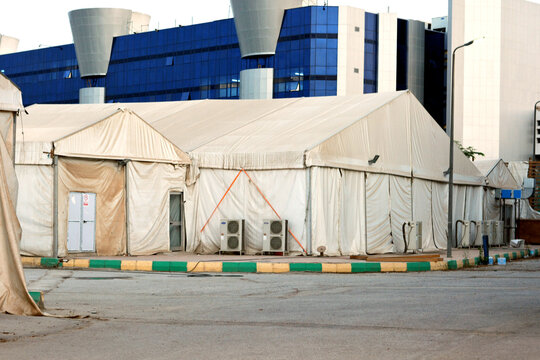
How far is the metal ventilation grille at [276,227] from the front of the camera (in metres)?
23.7

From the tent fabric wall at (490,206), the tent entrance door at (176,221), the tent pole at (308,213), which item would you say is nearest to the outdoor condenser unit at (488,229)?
the tent fabric wall at (490,206)

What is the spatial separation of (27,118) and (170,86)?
69079mm

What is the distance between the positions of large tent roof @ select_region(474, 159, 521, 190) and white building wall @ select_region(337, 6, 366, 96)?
47.9 meters

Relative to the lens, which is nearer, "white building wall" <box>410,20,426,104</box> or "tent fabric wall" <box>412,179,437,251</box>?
"tent fabric wall" <box>412,179,437,251</box>

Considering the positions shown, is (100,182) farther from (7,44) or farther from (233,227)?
(7,44)

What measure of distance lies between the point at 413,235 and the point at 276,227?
A: 6.38 metres

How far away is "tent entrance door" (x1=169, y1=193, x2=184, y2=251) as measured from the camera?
25344 mm

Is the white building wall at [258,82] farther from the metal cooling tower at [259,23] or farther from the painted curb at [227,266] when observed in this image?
the painted curb at [227,266]

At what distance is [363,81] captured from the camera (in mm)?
87188

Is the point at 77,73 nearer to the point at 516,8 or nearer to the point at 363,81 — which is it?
the point at 363,81

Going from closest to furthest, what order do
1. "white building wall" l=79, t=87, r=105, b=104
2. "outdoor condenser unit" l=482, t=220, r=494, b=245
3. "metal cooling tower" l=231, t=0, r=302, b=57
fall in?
"outdoor condenser unit" l=482, t=220, r=494, b=245 → "metal cooling tower" l=231, t=0, r=302, b=57 → "white building wall" l=79, t=87, r=105, b=104

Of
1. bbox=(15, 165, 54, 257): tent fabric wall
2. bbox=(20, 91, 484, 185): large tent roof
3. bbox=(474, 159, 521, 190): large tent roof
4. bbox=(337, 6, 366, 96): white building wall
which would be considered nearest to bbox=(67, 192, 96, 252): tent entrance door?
bbox=(15, 165, 54, 257): tent fabric wall

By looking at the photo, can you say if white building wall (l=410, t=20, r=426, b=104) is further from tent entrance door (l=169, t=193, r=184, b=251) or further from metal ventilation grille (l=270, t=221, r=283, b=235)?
metal ventilation grille (l=270, t=221, r=283, b=235)

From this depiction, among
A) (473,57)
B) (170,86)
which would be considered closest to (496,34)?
(473,57)
